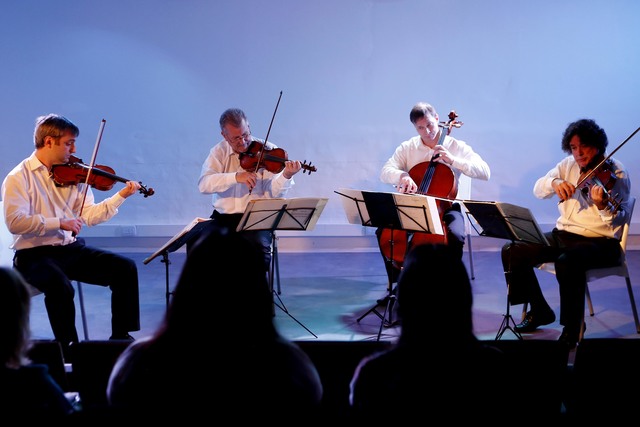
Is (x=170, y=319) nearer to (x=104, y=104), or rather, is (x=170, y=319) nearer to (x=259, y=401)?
(x=259, y=401)

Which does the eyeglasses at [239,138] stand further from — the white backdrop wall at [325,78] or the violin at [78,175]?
the white backdrop wall at [325,78]

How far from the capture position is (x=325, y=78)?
5.88 meters

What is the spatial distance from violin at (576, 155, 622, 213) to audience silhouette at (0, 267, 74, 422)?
9.67 ft

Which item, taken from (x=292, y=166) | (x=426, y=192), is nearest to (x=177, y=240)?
(x=292, y=166)

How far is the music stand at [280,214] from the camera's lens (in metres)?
3.39

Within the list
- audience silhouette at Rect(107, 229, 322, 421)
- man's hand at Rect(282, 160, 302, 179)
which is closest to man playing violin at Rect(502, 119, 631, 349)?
man's hand at Rect(282, 160, 302, 179)

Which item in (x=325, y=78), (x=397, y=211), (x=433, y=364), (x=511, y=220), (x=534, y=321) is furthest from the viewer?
(x=325, y=78)

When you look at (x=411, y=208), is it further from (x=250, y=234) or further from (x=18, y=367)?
(x=18, y=367)

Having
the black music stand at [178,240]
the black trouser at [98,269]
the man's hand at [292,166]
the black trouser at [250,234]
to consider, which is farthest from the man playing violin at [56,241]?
the man's hand at [292,166]

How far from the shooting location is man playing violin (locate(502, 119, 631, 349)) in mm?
3402

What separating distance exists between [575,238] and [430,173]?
928 mm

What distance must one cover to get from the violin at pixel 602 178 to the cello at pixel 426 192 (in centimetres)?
74

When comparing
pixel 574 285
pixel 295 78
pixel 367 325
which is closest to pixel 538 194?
pixel 574 285

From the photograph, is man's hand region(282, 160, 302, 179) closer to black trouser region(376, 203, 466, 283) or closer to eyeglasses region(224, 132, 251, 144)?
eyeglasses region(224, 132, 251, 144)
